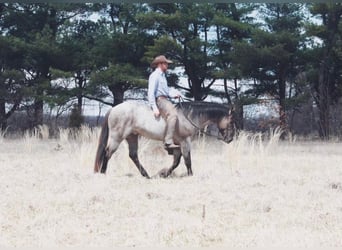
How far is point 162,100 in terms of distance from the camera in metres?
3.87

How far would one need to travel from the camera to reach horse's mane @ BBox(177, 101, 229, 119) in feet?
12.9

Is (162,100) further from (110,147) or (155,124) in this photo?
(110,147)

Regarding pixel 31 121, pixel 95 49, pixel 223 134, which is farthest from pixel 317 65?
pixel 223 134

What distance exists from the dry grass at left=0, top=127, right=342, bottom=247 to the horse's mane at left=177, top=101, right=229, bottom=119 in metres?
0.43

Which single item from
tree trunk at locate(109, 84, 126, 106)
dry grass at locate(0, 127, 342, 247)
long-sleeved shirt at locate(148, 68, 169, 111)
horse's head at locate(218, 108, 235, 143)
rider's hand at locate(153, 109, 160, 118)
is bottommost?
dry grass at locate(0, 127, 342, 247)

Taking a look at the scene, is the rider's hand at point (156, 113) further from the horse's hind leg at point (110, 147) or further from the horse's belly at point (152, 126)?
the horse's hind leg at point (110, 147)

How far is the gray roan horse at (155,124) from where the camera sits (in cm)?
390

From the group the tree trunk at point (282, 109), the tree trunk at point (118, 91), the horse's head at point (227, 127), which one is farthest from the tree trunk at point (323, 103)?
the horse's head at point (227, 127)

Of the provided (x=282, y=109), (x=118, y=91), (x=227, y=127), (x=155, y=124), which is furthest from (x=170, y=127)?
(x=282, y=109)

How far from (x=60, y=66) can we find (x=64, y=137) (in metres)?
1.87

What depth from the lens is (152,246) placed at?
225 centimetres

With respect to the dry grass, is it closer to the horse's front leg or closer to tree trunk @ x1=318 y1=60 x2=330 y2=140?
the horse's front leg

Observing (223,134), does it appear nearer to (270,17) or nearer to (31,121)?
(31,121)

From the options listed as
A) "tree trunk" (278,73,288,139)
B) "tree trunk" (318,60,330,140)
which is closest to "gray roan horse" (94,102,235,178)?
"tree trunk" (278,73,288,139)
